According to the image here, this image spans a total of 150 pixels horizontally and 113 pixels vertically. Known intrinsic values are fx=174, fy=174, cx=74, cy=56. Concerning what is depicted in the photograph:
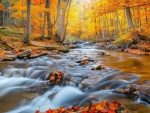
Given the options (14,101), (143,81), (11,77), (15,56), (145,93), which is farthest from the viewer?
(15,56)


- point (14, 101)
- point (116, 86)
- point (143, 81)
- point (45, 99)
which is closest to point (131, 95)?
point (116, 86)

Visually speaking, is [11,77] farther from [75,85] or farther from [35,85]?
[75,85]

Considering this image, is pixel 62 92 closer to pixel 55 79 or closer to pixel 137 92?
pixel 55 79

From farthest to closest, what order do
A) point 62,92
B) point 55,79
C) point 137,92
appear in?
point 55,79
point 62,92
point 137,92

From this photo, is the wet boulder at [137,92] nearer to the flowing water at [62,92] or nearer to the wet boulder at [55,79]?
the flowing water at [62,92]

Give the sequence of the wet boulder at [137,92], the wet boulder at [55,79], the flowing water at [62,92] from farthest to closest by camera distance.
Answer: the wet boulder at [55,79] → the flowing water at [62,92] → the wet boulder at [137,92]

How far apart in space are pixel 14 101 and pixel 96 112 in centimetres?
257

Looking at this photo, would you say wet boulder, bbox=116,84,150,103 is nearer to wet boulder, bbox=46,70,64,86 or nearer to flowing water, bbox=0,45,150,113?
flowing water, bbox=0,45,150,113

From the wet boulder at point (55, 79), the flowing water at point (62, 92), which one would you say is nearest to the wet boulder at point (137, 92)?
the flowing water at point (62, 92)

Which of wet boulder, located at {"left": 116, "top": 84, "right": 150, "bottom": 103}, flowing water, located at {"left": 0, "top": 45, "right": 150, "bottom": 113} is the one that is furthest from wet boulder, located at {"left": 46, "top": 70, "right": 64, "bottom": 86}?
wet boulder, located at {"left": 116, "top": 84, "right": 150, "bottom": 103}

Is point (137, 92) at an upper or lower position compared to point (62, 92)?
upper

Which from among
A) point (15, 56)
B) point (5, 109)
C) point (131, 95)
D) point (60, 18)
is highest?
point (60, 18)

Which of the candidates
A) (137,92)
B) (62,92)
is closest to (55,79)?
(62,92)

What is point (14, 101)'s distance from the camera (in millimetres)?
4574
